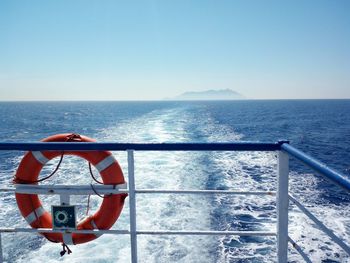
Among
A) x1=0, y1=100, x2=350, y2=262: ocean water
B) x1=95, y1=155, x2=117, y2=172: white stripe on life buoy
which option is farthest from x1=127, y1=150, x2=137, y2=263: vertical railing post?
x1=0, y1=100, x2=350, y2=262: ocean water

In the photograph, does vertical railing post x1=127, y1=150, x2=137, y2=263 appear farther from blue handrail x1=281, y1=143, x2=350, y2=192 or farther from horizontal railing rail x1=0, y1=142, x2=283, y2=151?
blue handrail x1=281, y1=143, x2=350, y2=192

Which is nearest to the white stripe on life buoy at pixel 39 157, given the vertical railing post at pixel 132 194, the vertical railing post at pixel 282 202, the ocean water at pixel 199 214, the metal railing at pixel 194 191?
the metal railing at pixel 194 191

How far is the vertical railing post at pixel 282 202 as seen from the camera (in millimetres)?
1575

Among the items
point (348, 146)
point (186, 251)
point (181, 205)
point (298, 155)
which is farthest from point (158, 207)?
point (348, 146)

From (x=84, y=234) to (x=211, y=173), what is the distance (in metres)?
7.24

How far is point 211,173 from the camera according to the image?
9.02 meters

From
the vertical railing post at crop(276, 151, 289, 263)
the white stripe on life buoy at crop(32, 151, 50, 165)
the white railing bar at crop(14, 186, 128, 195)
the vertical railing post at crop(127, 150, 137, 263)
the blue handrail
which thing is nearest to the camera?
the blue handrail

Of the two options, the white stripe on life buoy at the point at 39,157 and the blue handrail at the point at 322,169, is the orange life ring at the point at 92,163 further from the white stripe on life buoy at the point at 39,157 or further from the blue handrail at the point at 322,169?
the blue handrail at the point at 322,169

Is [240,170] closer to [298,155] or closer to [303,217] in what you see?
[303,217]

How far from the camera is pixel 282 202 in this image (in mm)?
1602

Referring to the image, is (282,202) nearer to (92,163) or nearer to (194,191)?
(194,191)

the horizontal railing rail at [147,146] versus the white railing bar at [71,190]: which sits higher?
the horizontal railing rail at [147,146]

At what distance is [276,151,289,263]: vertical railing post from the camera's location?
158 centimetres

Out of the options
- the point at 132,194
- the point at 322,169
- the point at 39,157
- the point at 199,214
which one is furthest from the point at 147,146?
the point at 199,214
